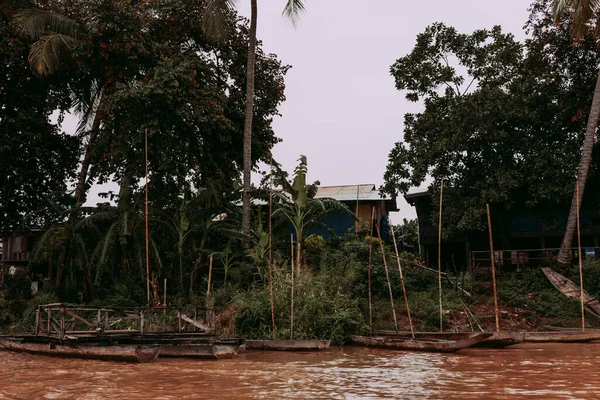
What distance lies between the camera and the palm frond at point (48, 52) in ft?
51.8

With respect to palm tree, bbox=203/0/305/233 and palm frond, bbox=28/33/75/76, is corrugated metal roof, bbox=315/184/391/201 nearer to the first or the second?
palm tree, bbox=203/0/305/233

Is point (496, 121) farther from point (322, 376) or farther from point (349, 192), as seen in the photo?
point (322, 376)

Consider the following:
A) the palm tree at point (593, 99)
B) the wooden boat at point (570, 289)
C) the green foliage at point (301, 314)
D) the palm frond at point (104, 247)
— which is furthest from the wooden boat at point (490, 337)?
the palm frond at point (104, 247)

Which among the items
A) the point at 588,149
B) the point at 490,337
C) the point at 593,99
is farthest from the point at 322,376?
Result: the point at 593,99

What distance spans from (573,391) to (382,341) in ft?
18.2

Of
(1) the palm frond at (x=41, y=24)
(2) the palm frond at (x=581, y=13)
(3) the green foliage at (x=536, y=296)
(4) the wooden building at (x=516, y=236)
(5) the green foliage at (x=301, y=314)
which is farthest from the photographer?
(4) the wooden building at (x=516, y=236)

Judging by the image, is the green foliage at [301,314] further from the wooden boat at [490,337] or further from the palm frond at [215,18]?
the palm frond at [215,18]

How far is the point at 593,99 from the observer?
52.9ft

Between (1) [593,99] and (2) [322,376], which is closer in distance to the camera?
(2) [322,376]

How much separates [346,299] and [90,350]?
19.5 feet

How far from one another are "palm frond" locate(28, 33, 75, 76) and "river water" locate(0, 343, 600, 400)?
7755mm

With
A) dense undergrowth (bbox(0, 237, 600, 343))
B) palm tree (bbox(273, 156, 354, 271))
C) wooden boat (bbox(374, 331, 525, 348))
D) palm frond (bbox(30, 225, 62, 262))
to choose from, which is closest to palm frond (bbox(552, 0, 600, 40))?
dense undergrowth (bbox(0, 237, 600, 343))

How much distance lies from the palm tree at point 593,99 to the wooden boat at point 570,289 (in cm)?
60

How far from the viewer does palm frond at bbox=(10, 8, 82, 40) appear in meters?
16.6
